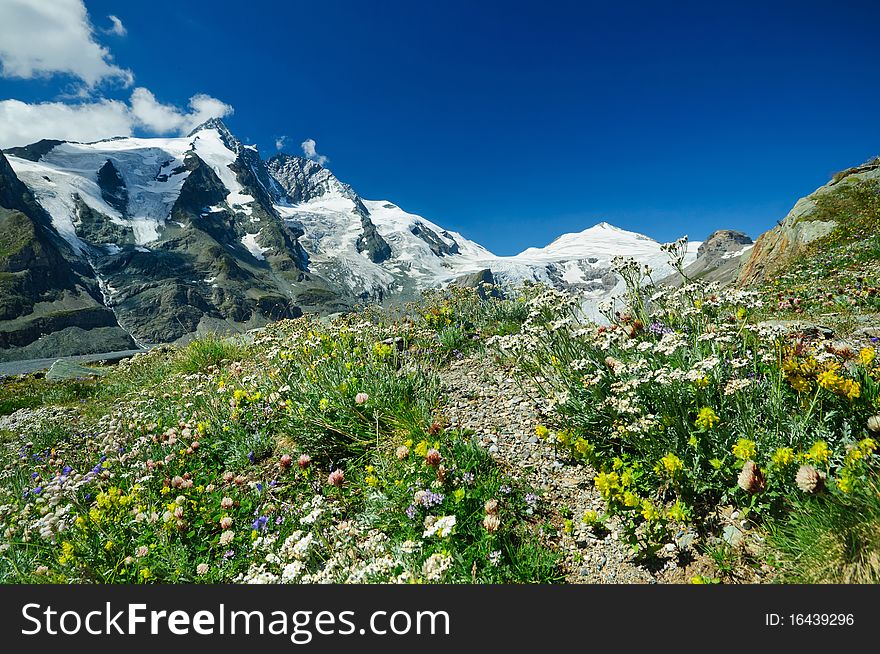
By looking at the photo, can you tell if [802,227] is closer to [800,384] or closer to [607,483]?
[800,384]

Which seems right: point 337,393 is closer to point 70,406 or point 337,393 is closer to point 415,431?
point 415,431

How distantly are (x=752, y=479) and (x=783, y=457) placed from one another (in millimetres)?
234

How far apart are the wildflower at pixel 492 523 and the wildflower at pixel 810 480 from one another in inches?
74.5

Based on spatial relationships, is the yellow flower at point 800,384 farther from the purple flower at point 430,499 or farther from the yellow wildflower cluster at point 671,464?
the purple flower at point 430,499

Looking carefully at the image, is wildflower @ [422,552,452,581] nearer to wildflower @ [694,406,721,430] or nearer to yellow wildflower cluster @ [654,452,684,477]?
yellow wildflower cluster @ [654,452,684,477]

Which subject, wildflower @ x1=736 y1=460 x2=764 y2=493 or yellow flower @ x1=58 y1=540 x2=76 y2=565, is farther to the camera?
yellow flower @ x1=58 y1=540 x2=76 y2=565

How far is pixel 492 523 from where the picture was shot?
2996mm

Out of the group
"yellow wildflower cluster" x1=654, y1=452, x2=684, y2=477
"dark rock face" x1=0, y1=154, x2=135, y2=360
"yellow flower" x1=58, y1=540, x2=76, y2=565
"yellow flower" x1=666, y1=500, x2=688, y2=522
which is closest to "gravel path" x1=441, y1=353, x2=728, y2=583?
"yellow flower" x1=666, y1=500, x2=688, y2=522

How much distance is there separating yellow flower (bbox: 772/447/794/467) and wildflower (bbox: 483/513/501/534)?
1.86m

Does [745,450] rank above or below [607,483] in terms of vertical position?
above

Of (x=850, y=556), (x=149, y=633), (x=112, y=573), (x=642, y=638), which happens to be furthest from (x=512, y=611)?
(x=112, y=573)

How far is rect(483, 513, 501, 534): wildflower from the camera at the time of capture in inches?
118

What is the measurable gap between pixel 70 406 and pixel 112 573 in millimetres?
8951

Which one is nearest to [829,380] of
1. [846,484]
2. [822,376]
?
[822,376]
